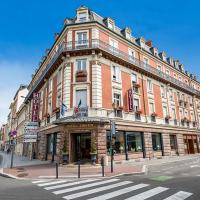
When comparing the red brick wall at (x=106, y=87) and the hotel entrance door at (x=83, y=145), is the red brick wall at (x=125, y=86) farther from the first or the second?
the hotel entrance door at (x=83, y=145)

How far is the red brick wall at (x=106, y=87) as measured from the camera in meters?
19.6

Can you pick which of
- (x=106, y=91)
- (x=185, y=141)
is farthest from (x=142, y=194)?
(x=185, y=141)

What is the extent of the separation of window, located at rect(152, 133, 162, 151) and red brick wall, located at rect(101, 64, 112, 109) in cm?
827

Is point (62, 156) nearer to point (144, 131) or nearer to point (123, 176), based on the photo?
point (123, 176)

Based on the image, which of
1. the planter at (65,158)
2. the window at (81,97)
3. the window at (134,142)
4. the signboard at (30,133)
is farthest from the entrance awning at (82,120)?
the window at (134,142)

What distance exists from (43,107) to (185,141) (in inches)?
872

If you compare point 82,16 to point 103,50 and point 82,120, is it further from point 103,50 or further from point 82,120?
point 82,120

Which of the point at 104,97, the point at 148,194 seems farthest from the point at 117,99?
the point at 148,194

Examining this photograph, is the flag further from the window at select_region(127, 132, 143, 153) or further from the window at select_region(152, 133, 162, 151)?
the window at select_region(152, 133, 162, 151)

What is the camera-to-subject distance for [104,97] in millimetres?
19609

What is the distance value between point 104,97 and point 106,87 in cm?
122

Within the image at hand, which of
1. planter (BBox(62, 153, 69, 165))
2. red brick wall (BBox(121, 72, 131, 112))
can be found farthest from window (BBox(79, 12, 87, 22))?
planter (BBox(62, 153, 69, 165))

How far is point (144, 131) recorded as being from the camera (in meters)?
22.7

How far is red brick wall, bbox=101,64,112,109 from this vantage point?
19.6m
